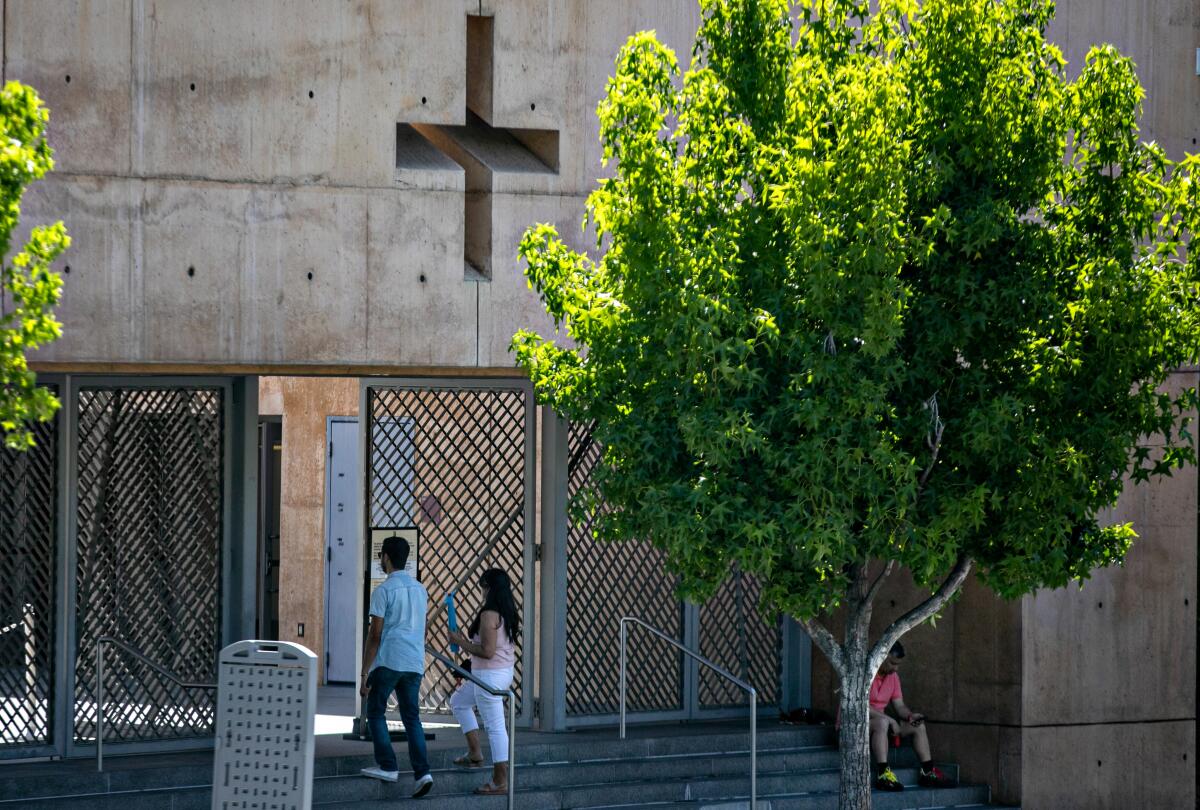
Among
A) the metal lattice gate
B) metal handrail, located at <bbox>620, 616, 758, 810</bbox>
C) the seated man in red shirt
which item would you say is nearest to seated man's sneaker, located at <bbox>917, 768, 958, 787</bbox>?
the seated man in red shirt

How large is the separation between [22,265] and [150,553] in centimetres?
534

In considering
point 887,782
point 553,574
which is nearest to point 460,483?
point 553,574

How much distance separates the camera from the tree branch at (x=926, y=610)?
36.3 ft

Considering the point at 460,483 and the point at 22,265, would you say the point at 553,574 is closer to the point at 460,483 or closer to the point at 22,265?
the point at 460,483

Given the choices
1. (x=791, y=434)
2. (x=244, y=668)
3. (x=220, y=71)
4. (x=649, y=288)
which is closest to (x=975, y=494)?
(x=791, y=434)

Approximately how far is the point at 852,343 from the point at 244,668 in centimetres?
383

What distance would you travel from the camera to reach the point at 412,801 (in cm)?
1288

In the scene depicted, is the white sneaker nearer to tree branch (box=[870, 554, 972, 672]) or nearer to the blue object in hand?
the blue object in hand

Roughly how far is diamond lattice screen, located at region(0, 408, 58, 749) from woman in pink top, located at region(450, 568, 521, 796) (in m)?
3.07

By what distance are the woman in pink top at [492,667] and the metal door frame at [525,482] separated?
149 cm

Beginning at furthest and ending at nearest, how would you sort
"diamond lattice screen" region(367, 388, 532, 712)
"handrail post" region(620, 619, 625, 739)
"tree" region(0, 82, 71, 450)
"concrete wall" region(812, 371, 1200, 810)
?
"diamond lattice screen" region(367, 388, 532, 712) → "concrete wall" region(812, 371, 1200, 810) → "handrail post" region(620, 619, 625, 739) → "tree" region(0, 82, 71, 450)

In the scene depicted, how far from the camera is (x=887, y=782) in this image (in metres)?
14.6

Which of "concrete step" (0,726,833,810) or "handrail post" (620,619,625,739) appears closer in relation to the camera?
"concrete step" (0,726,833,810)

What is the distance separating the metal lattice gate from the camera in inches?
602
